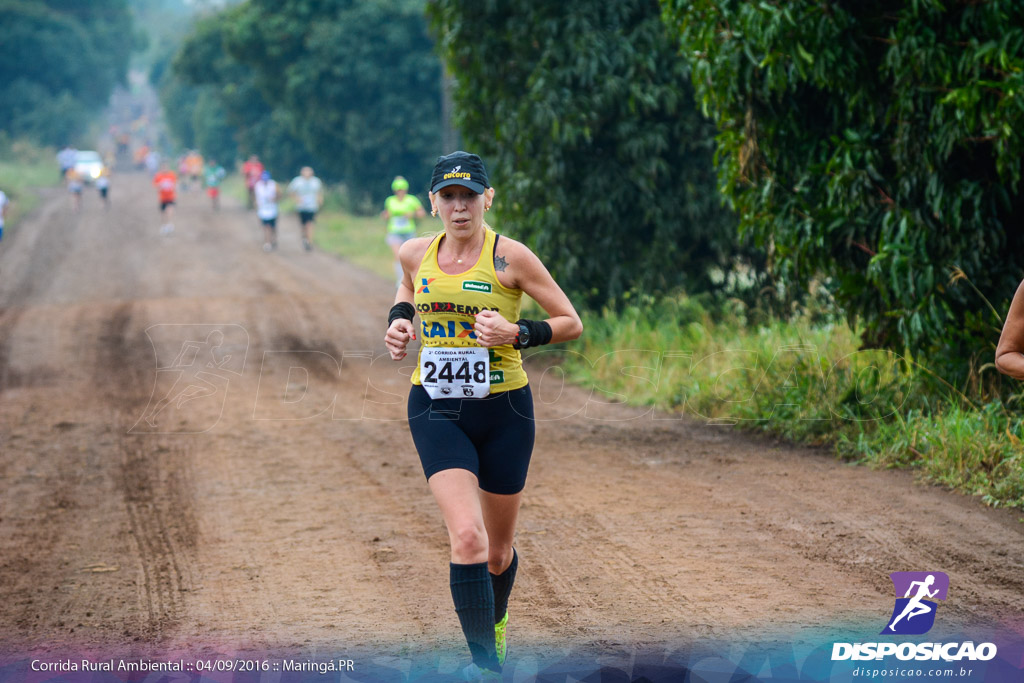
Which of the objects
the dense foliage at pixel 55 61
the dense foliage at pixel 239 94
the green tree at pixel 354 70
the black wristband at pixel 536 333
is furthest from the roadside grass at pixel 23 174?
the black wristband at pixel 536 333

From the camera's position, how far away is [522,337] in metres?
4.39

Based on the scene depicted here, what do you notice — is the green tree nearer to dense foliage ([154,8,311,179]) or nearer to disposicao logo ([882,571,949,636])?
Answer: dense foliage ([154,8,311,179])

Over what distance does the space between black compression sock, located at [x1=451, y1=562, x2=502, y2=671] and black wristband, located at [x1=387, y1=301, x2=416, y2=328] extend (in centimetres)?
110

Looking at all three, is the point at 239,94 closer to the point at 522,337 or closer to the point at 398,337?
the point at 398,337

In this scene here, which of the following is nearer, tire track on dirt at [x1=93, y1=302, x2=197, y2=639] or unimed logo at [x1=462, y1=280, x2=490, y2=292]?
unimed logo at [x1=462, y1=280, x2=490, y2=292]

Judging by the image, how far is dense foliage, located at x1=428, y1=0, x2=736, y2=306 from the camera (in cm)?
1300

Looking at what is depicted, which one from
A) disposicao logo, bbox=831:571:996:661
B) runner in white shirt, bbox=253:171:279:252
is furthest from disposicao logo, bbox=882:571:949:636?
runner in white shirt, bbox=253:171:279:252

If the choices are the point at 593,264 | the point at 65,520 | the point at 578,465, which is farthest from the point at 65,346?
the point at 578,465

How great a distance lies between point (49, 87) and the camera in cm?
6106

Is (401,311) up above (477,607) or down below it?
above

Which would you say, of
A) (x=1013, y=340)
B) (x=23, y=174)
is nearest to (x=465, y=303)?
(x=1013, y=340)

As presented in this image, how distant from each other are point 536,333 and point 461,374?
1.14 ft

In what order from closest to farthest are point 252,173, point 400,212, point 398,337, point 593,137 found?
point 398,337, point 593,137, point 400,212, point 252,173

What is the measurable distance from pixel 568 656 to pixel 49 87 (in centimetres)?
6397
